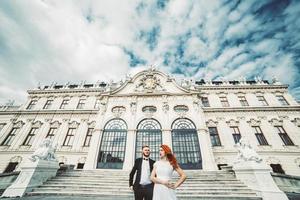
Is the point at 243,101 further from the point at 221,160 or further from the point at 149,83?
the point at 149,83

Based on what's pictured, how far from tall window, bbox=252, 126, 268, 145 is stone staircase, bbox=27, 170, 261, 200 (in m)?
9.38

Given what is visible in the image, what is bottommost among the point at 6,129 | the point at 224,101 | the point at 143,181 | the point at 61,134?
the point at 143,181

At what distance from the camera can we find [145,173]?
353 centimetres

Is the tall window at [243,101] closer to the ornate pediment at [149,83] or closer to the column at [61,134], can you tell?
the ornate pediment at [149,83]

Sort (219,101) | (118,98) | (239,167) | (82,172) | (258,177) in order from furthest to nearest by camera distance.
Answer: (219,101) < (118,98) < (82,172) < (239,167) < (258,177)

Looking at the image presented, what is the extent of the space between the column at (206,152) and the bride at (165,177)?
1317 centimetres

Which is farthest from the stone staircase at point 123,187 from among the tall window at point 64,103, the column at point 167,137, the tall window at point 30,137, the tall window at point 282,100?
the tall window at point 282,100

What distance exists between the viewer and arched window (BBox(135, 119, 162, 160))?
50.9 ft

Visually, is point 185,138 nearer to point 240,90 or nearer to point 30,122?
point 240,90

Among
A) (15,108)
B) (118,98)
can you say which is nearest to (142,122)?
Result: (118,98)

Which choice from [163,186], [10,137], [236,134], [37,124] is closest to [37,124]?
[37,124]

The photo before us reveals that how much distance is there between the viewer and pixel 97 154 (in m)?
15.2

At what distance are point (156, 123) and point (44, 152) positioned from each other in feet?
35.6

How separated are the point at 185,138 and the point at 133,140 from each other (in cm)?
584
